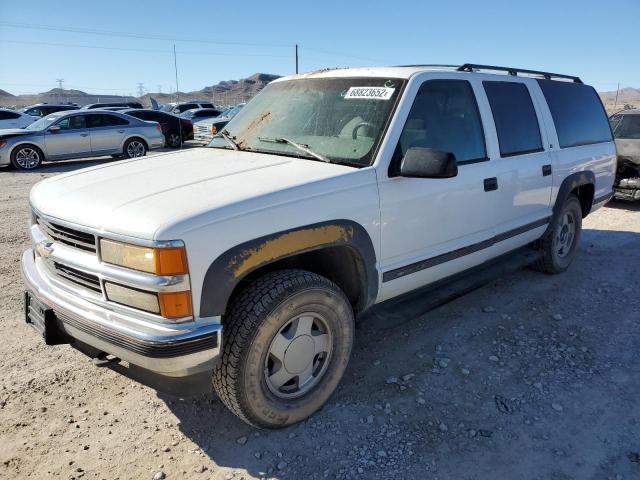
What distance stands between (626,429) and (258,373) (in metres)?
2.11

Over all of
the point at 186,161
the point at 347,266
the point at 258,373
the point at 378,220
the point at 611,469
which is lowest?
the point at 611,469

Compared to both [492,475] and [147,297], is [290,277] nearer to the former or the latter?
[147,297]

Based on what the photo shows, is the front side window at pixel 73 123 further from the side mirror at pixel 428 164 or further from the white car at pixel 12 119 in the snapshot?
the side mirror at pixel 428 164

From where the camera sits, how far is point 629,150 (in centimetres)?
859

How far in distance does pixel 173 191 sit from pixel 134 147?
13252 mm

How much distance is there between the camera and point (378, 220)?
9.64 ft

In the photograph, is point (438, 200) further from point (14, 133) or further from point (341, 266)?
point (14, 133)

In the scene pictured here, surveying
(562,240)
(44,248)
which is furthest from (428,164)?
(562,240)

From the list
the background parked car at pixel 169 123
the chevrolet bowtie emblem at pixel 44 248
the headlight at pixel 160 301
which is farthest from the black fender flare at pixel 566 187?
the background parked car at pixel 169 123

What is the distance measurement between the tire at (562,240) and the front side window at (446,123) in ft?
5.49

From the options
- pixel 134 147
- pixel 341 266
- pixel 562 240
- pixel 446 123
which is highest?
pixel 446 123

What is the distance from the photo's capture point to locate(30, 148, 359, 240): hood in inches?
89.4

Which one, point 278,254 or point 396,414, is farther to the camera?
point 396,414

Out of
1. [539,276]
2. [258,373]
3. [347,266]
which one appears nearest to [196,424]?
[258,373]
